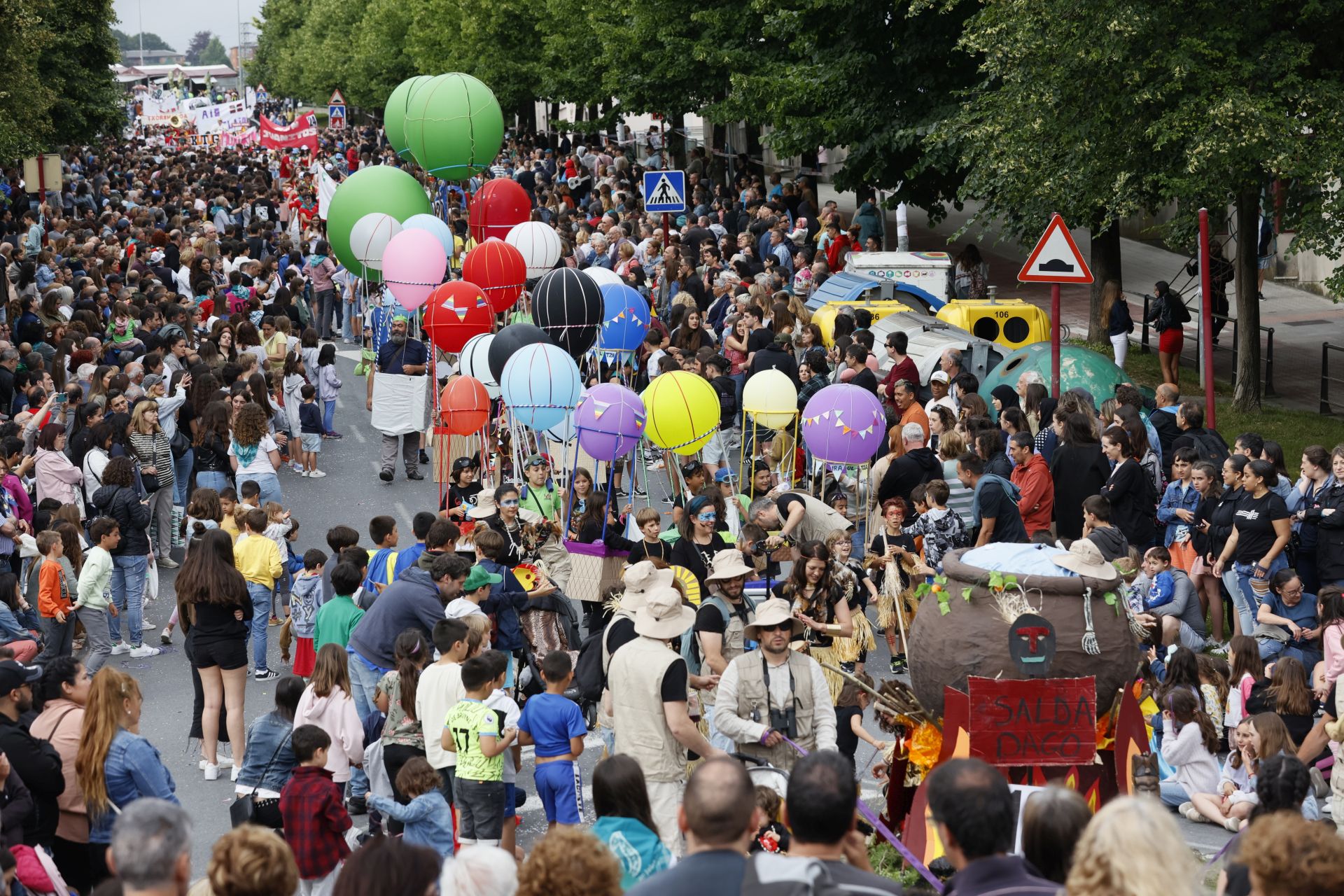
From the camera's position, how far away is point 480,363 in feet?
49.4

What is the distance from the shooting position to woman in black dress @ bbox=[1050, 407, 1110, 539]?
12281mm

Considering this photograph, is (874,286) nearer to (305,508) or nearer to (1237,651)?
(305,508)

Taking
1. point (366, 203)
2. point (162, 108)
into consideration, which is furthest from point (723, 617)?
point (162, 108)

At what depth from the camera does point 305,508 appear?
55.6 ft

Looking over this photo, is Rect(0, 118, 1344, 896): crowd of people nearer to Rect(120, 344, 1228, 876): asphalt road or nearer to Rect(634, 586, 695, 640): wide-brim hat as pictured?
Rect(634, 586, 695, 640): wide-brim hat

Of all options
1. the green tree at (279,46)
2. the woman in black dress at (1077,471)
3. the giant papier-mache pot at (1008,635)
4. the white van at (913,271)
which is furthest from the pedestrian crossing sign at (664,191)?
the green tree at (279,46)

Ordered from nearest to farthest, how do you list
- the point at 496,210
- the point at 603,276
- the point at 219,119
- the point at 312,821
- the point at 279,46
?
1. the point at 312,821
2. the point at 603,276
3. the point at 496,210
4. the point at 219,119
5. the point at 279,46

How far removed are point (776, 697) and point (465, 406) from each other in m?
7.47

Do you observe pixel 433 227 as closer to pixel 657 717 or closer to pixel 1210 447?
pixel 1210 447

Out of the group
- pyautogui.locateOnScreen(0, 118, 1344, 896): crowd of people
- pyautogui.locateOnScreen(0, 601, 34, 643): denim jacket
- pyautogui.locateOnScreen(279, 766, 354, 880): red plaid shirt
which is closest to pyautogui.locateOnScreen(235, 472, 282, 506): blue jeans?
pyautogui.locateOnScreen(0, 118, 1344, 896): crowd of people

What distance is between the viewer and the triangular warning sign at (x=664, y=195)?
22.8m

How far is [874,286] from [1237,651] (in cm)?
1084

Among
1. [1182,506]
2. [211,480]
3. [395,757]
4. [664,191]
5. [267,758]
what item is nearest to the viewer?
[267,758]

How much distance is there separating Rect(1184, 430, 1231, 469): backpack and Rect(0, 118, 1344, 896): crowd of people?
31 millimetres
